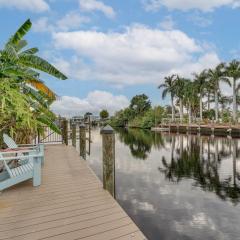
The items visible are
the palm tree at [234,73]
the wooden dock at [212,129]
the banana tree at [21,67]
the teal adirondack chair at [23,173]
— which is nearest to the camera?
the teal adirondack chair at [23,173]

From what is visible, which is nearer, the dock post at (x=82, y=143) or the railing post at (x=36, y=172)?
the railing post at (x=36, y=172)

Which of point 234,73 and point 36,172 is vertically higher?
point 234,73

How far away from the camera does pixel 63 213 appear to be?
4.68 m

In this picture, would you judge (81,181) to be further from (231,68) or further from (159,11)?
(231,68)

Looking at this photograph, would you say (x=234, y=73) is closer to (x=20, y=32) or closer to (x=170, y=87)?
(x=170, y=87)

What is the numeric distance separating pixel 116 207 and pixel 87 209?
1.77ft

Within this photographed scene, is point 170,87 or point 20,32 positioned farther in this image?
point 170,87

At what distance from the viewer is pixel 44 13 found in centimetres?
1236

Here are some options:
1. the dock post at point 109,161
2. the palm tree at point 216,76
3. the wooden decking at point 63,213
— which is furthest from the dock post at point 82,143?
the palm tree at point 216,76

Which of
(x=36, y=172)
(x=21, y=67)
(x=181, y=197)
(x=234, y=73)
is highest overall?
(x=234, y=73)

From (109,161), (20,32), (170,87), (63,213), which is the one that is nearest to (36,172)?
(109,161)

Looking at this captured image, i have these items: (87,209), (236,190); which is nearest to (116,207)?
(87,209)

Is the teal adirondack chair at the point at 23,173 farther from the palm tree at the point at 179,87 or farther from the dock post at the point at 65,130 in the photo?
the palm tree at the point at 179,87

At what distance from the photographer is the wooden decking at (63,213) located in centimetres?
388
